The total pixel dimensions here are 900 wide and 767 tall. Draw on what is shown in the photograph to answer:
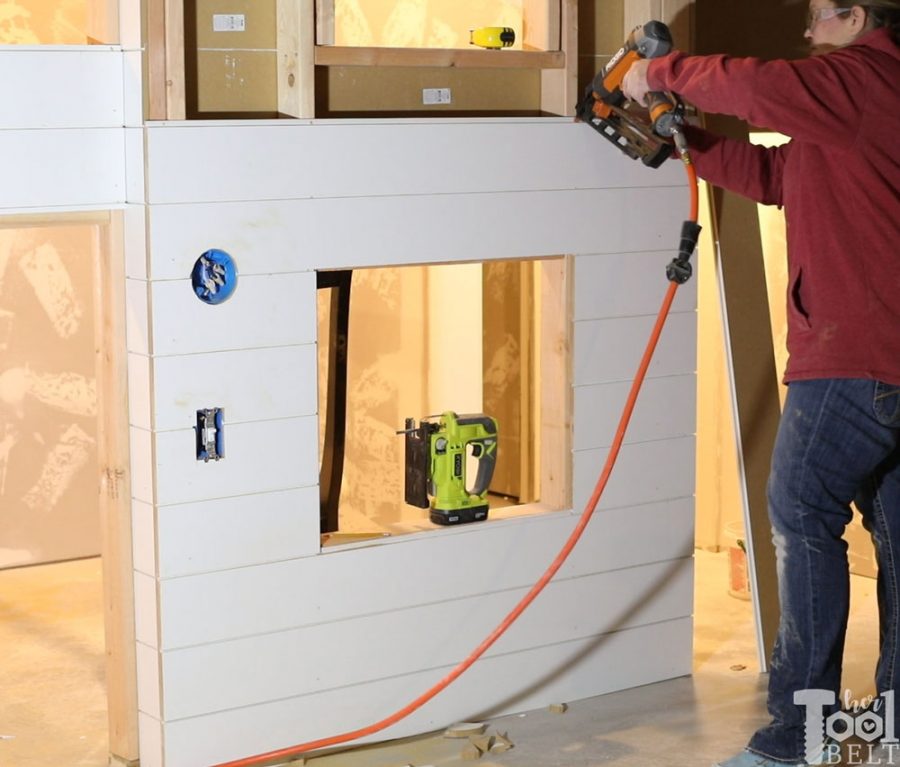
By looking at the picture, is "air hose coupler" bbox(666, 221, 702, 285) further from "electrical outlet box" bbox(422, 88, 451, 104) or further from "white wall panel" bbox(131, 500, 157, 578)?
"white wall panel" bbox(131, 500, 157, 578)

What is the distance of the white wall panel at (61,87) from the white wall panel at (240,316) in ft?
1.28

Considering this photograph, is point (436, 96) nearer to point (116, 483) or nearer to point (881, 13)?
point (881, 13)

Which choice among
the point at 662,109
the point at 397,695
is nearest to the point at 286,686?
the point at 397,695

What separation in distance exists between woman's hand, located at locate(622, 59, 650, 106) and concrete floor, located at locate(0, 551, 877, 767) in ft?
5.12

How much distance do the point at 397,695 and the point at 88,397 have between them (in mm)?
2244

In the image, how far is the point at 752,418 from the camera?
13.4 ft

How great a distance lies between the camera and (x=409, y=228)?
339 cm

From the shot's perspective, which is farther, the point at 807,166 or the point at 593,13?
the point at 593,13

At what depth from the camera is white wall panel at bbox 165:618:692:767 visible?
10.8 feet

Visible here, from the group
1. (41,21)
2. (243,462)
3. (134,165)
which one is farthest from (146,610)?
(41,21)

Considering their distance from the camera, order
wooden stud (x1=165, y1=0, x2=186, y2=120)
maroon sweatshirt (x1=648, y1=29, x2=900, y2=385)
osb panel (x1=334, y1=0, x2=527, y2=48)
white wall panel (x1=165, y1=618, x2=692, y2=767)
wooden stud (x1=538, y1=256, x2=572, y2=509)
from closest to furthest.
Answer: maroon sweatshirt (x1=648, y1=29, x2=900, y2=385) < wooden stud (x1=165, y1=0, x2=186, y2=120) < white wall panel (x1=165, y1=618, x2=692, y2=767) < wooden stud (x1=538, y1=256, x2=572, y2=509) < osb panel (x1=334, y1=0, x2=527, y2=48)

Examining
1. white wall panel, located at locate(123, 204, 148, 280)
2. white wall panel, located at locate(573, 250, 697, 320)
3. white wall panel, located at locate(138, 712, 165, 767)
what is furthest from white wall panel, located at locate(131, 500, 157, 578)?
white wall panel, located at locate(573, 250, 697, 320)

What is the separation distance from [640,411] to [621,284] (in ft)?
1.15

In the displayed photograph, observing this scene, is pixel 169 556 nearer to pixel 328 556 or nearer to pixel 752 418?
pixel 328 556
